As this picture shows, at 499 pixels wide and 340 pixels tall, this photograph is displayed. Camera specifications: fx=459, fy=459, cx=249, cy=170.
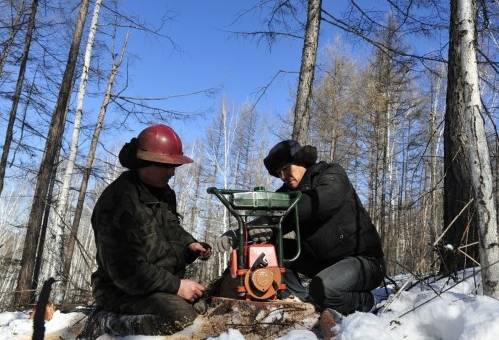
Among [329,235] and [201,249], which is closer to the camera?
[329,235]

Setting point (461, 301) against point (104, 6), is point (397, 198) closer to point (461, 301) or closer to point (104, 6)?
point (104, 6)

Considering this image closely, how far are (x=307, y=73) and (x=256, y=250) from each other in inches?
173

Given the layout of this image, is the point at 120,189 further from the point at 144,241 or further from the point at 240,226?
the point at 240,226

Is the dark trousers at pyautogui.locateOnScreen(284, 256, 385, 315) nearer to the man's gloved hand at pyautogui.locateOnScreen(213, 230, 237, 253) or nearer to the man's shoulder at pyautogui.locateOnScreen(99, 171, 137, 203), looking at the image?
the man's gloved hand at pyautogui.locateOnScreen(213, 230, 237, 253)

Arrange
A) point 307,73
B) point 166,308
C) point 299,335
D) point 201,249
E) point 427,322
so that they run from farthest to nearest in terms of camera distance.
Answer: point 307,73 < point 201,249 < point 166,308 < point 299,335 < point 427,322

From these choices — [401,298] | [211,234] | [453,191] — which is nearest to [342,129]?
[211,234]

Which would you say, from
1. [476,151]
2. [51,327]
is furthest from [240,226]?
[51,327]

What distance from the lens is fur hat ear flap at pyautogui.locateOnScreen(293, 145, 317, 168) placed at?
3.71 meters

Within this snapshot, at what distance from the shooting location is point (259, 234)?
3.24 meters

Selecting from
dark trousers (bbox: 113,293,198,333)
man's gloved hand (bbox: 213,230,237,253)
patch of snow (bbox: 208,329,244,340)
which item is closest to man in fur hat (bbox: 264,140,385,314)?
man's gloved hand (bbox: 213,230,237,253)

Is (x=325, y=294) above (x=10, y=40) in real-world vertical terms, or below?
below

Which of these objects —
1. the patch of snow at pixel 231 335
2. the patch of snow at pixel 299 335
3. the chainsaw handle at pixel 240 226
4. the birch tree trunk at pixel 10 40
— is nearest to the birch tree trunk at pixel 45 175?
the birch tree trunk at pixel 10 40

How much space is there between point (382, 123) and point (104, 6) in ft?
45.2

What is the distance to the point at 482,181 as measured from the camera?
9.05 feet
